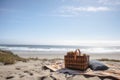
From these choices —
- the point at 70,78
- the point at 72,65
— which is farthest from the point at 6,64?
the point at 70,78

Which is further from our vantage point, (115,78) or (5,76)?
(5,76)

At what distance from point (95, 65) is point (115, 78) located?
1566 millimetres

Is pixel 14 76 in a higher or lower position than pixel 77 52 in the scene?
lower

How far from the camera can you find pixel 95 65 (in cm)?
680

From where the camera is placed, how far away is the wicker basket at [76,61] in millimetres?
6613

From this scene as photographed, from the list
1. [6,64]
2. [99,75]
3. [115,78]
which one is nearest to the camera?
[115,78]

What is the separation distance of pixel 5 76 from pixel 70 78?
84.9 inches

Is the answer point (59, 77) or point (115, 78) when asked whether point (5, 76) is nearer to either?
point (59, 77)

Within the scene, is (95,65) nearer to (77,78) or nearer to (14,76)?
(77,78)

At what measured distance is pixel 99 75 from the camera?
5.65 metres

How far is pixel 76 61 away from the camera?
22.1ft

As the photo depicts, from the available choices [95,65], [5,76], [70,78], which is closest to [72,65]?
[95,65]

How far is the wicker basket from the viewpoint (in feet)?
21.7

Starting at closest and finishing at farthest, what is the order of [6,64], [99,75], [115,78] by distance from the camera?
1. [115,78]
2. [99,75]
3. [6,64]
